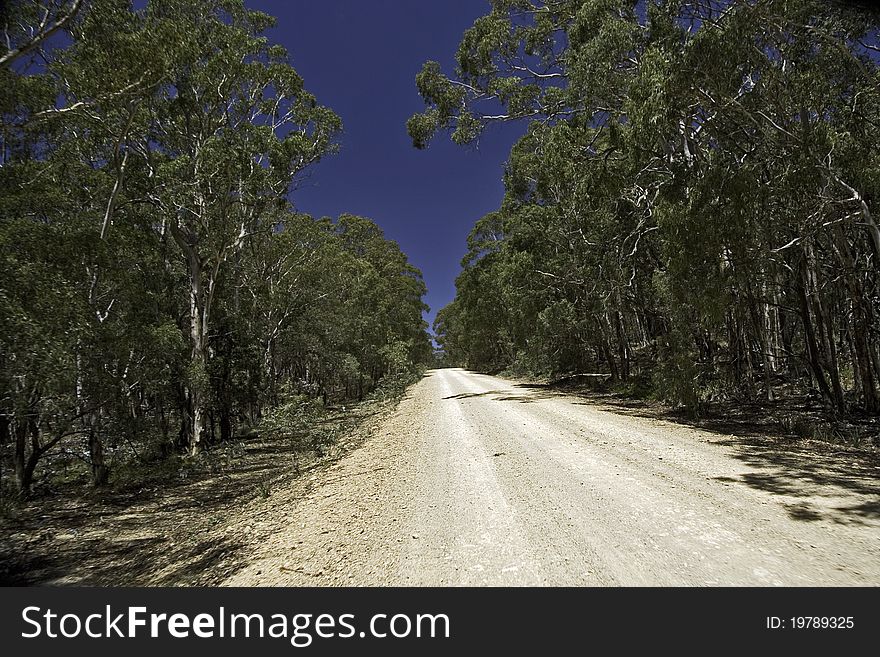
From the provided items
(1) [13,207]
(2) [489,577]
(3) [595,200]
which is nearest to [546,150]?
(3) [595,200]

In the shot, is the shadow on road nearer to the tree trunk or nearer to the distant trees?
the distant trees

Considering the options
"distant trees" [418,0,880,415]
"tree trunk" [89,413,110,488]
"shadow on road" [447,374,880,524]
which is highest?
"distant trees" [418,0,880,415]

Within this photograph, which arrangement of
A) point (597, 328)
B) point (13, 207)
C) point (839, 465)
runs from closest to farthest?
1. point (839, 465)
2. point (13, 207)
3. point (597, 328)

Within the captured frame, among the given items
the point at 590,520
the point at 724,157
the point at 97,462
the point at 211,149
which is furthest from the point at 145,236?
the point at 724,157

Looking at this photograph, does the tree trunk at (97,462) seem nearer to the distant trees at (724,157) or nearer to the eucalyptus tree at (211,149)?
the eucalyptus tree at (211,149)

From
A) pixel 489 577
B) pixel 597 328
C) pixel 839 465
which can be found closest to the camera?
pixel 489 577

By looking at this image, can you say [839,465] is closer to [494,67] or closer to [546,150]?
[546,150]

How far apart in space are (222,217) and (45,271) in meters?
6.54

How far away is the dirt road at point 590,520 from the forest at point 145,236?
4.12m

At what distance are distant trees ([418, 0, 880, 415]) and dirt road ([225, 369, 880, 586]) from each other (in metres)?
3.82

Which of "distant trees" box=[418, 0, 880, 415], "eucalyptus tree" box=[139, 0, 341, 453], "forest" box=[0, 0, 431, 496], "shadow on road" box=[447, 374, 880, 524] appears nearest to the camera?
"shadow on road" box=[447, 374, 880, 524]

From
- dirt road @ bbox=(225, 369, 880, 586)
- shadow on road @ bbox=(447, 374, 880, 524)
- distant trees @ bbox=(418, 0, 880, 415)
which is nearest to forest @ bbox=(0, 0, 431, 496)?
dirt road @ bbox=(225, 369, 880, 586)

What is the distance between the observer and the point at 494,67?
448 inches

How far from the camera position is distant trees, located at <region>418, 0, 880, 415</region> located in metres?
6.35
